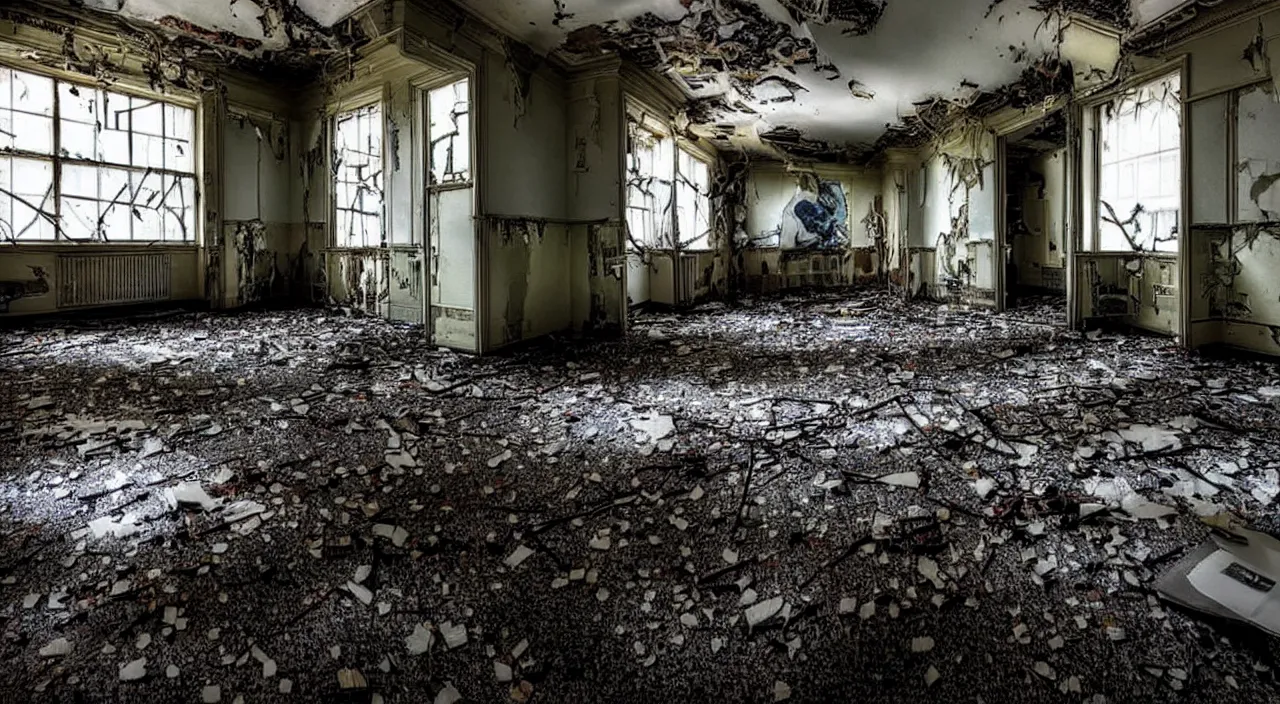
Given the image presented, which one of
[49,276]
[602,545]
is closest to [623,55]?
[602,545]

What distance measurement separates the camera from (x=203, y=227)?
873cm

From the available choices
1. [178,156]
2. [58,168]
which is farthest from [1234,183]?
[58,168]

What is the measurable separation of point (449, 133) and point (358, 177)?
11.9 feet

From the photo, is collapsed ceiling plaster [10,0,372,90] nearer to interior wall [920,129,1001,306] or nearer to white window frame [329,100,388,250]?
white window frame [329,100,388,250]

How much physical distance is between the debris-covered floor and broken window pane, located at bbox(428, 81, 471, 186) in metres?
2.36

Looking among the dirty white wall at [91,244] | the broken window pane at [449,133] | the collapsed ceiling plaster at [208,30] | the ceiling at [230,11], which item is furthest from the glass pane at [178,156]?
the broken window pane at [449,133]

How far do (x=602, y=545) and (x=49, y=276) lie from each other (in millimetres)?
8795

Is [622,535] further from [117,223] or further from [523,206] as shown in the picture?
[117,223]

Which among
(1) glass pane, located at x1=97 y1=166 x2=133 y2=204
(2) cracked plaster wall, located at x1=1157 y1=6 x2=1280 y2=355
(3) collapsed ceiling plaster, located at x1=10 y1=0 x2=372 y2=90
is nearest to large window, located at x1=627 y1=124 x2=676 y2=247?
(3) collapsed ceiling plaster, located at x1=10 y1=0 x2=372 y2=90

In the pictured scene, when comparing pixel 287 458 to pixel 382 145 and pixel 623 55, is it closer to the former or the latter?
pixel 623 55

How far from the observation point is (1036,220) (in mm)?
12523

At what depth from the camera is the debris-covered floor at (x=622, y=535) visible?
1.58 meters

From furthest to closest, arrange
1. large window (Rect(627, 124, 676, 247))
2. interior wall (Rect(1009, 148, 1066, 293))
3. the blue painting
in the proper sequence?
the blue painting → interior wall (Rect(1009, 148, 1066, 293)) → large window (Rect(627, 124, 676, 247))

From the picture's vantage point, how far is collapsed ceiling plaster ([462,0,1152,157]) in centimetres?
543
